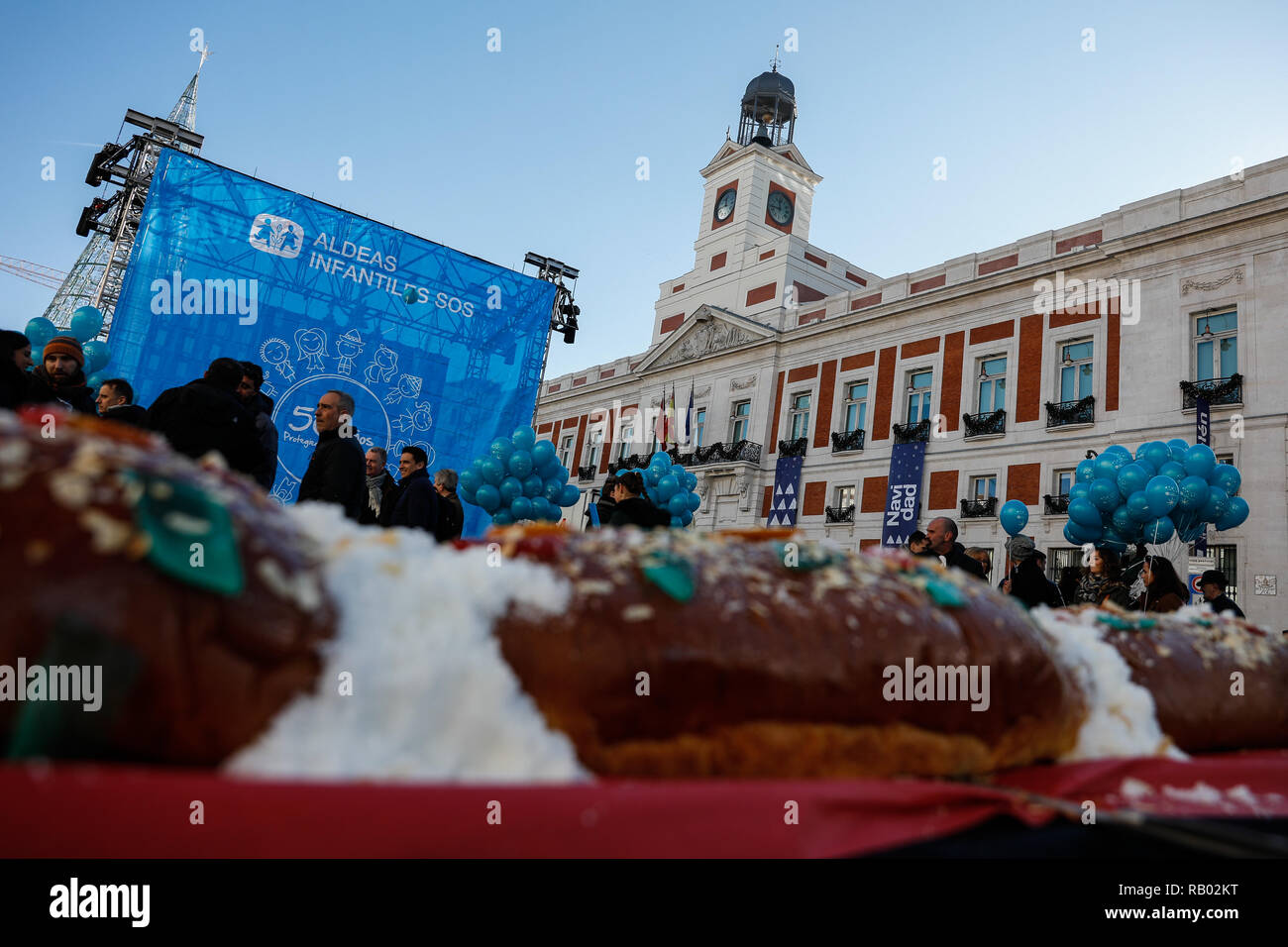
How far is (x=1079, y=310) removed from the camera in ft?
57.9

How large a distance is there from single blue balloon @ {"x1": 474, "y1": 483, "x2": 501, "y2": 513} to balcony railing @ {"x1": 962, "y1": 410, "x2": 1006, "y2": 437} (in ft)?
40.8

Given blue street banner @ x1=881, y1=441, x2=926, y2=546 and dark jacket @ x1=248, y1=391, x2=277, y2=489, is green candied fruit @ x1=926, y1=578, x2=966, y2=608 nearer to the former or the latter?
dark jacket @ x1=248, y1=391, x2=277, y2=489

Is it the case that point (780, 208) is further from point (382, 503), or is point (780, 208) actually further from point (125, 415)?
point (125, 415)

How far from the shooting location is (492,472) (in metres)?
12.6

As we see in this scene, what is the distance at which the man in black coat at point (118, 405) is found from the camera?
4.54 m

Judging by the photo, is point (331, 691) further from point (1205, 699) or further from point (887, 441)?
point (887, 441)

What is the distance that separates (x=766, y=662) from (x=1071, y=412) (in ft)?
61.3

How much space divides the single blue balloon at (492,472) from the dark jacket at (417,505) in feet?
23.9

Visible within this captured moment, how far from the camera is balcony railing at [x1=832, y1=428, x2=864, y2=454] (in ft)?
70.5

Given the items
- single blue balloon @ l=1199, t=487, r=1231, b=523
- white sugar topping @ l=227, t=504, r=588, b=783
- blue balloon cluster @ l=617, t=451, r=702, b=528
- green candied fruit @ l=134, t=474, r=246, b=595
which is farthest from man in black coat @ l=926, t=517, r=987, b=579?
blue balloon cluster @ l=617, t=451, r=702, b=528

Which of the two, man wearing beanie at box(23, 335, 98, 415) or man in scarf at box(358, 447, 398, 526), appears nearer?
man wearing beanie at box(23, 335, 98, 415)

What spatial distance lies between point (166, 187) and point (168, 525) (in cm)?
1396

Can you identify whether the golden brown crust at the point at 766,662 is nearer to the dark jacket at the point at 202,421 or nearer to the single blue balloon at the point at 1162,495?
the dark jacket at the point at 202,421

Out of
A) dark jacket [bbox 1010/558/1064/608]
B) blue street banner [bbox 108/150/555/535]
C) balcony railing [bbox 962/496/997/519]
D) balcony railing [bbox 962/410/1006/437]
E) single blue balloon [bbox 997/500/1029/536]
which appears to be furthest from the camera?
balcony railing [bbox 962/410/1006/437]
